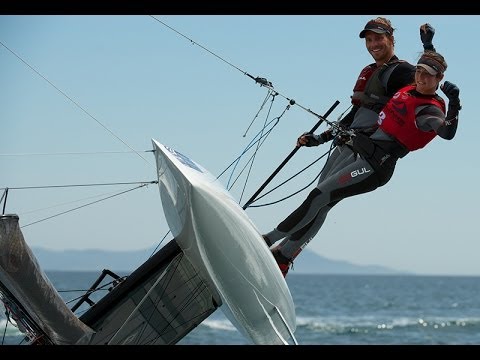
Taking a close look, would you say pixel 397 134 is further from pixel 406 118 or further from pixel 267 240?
pixel 267 240

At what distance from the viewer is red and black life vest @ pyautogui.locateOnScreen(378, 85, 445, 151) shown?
6020 millimetres

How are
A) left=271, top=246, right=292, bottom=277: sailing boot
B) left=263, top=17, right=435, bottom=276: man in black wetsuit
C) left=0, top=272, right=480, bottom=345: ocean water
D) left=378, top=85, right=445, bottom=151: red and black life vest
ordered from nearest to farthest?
left=378, top=85, right=445, bottom=151: red and black life vest → left=263, top=17, right=435, bottom=276: man in black wetsuit → left=271, top=246, right=292, bottom=277: sailing boot → left=0, top=272, right=480, bottom=345: ocean water

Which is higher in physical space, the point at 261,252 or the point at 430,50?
the point at 430,50

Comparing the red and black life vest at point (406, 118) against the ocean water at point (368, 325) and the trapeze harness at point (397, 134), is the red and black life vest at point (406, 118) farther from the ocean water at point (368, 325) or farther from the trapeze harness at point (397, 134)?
the ocean water at point (368, 325)

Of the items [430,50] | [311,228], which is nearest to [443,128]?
[430,50]

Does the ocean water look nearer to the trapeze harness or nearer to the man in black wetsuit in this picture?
the man in black wetsuit

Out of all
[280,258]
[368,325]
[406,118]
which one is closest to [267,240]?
[280,258]

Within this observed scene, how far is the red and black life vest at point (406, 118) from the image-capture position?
19.7 feet

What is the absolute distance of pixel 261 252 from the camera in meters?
5.98

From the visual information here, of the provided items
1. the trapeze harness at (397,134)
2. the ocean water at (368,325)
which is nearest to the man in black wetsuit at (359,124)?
the trapeze harness at (397,134)

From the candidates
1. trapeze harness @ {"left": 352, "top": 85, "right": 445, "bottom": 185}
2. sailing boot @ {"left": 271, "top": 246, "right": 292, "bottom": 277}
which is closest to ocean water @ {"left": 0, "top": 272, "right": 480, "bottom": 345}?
sailing boot @ {"left": 271, "top": 246, "right": 292, "bottom": 277}
